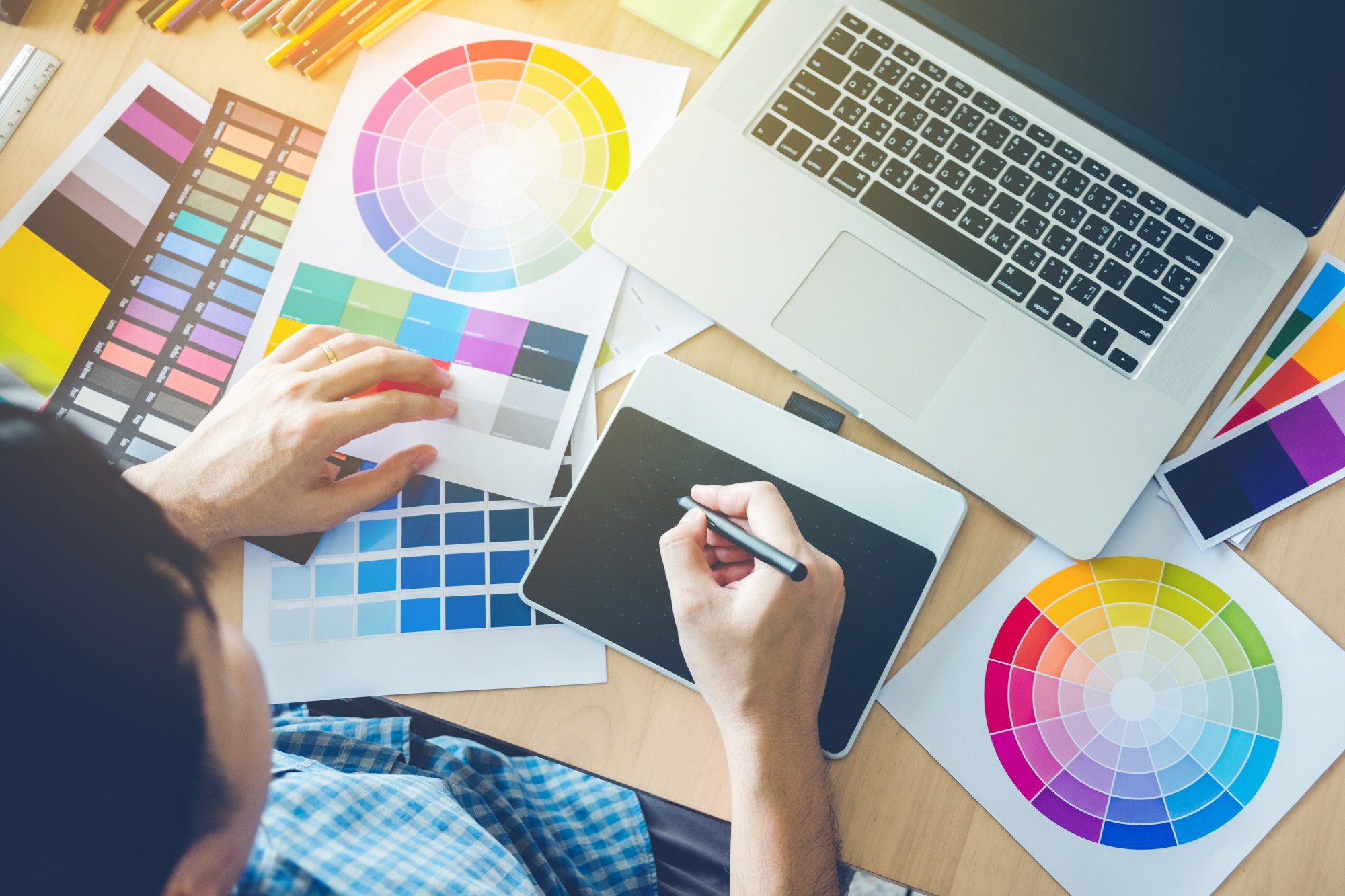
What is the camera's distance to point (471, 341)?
2.63ft

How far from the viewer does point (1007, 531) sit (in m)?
0.74

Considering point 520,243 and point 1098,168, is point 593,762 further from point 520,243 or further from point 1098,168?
point 1098,168

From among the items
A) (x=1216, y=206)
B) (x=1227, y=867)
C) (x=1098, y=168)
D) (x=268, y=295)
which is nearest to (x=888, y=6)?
(x=1098, y=168)

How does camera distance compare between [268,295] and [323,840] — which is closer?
[323,840]

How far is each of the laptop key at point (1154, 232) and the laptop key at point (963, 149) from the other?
0.17 m

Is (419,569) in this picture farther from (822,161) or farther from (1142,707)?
(1142,707)

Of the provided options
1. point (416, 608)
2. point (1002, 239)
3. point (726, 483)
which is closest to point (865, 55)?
point (1002, 239)

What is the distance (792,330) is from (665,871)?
616 millimetres

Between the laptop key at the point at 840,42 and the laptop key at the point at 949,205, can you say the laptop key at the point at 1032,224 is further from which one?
the laptop key at the point at 840,42

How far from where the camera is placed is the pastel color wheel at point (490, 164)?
821 millimetres

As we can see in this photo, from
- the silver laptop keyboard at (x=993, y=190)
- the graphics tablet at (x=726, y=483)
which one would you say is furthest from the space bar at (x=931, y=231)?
the graphics tablet at (x=726, y=483)

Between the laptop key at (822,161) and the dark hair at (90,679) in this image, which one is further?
the laptop key at (822,161)

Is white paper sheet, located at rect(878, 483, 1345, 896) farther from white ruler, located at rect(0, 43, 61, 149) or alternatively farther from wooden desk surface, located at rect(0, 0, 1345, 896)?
white ruler, located at rect(0, 43, 61, 149)

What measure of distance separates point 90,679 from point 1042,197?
2.70ft
